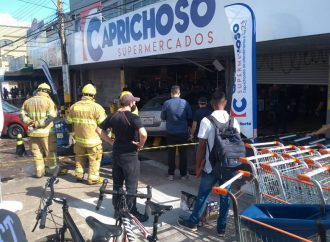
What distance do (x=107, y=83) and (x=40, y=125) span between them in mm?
15325

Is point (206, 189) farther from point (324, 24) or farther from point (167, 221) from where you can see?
point (324, 24)

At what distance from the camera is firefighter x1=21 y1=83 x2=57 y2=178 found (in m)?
7.26

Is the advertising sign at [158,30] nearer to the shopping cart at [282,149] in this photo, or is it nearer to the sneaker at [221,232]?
the shopping cart at [282,149]

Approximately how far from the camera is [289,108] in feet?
48.7

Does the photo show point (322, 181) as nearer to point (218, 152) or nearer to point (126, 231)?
point (218, 152)

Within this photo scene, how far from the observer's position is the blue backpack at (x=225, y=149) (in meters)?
4.40

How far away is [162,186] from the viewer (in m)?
6.84

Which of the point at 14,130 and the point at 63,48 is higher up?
the point at 63,48

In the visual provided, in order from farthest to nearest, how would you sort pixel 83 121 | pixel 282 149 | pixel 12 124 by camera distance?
pixel 12 124 < pixel 83 121 < pixel 282 149

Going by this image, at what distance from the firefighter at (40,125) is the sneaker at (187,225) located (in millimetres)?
3692

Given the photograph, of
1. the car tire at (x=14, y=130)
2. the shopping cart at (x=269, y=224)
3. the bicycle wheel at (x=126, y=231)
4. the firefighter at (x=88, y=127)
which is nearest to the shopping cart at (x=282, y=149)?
the shopping cart at (x=269, y=224)

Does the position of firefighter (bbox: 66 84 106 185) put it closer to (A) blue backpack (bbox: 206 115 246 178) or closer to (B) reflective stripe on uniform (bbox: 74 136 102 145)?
(B) reflective stripe on uniform (bbox: 74 136 102 145)

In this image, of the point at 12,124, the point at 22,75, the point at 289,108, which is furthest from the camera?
the point at 22,75

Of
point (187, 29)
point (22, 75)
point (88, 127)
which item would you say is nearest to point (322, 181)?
point (88, 127)
